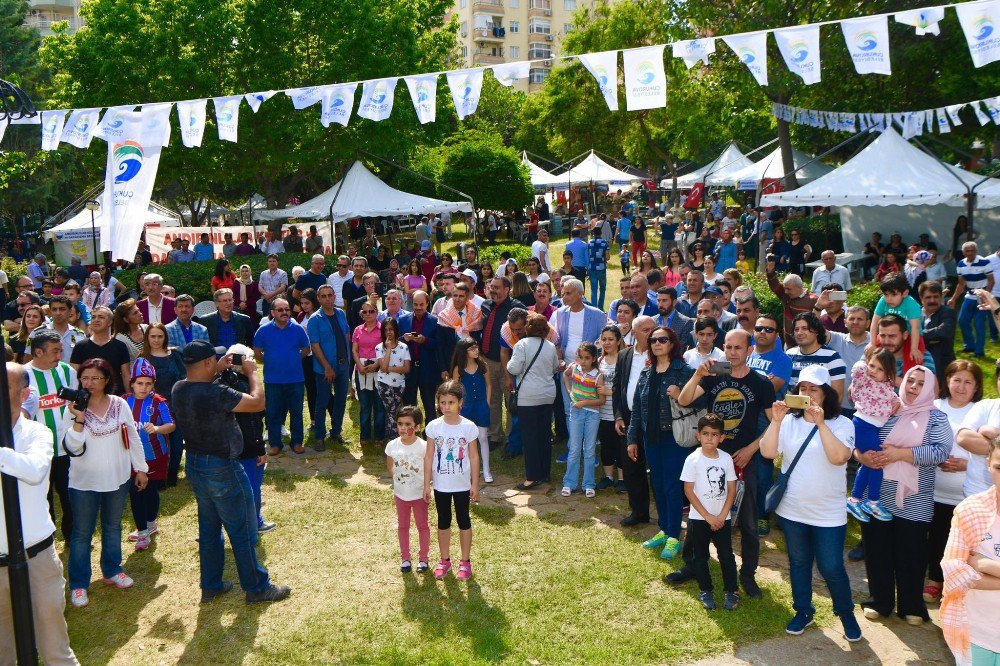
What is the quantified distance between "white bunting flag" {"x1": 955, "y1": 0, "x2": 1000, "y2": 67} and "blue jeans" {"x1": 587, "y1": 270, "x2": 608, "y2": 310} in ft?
24.4

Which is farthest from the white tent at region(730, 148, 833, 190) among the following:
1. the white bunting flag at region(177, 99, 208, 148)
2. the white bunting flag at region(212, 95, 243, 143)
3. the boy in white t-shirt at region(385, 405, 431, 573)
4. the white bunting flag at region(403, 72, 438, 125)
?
the boy in white t-shirt at region(385, 405, 431, 573)

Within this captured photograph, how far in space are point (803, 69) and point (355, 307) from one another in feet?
20.7

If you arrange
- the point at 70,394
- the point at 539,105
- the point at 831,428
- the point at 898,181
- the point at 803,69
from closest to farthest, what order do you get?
the point at 831,428 < the point at 70,394 < the point at 803,69 < the point at 898,181 < the point at 539,105

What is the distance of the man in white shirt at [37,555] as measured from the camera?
165 inches

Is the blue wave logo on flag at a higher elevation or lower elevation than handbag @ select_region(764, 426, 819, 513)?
higher

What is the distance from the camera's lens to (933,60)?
21219mm

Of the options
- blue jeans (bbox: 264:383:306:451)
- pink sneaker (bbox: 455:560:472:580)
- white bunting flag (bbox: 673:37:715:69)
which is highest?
white bunting flag (bbox: 673:37:715:69)

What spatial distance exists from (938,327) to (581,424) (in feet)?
11.2

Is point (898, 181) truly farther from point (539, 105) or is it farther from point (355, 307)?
point (539, 105)

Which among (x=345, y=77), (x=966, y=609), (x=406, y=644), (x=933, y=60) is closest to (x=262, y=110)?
(x=345, y=77)

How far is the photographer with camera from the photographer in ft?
18.8

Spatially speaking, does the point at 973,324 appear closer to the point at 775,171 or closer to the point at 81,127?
the point at 81,127

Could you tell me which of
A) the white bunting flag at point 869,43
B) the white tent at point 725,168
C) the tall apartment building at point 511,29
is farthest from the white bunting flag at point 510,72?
the tall apartment building at point 511,29

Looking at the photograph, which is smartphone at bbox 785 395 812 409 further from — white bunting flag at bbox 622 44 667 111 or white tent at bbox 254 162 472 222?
white tent at bbox 254 162 472 222
